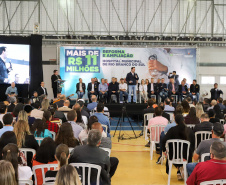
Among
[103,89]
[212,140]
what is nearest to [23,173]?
[212,140]

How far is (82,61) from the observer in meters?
16.9

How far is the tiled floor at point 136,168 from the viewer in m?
5.92

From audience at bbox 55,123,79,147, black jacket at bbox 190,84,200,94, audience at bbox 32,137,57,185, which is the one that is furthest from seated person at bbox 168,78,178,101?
audience at bbox 32,137,57,185

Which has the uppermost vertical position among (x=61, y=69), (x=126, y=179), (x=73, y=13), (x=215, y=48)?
(x=73, y=13)

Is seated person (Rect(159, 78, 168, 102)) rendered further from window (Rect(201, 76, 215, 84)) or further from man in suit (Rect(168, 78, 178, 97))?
window (Rect(201, 76, 215, 84))

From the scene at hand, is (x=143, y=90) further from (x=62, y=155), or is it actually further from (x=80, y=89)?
(x=62, y=155)

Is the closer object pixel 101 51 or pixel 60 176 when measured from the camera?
pixel 60 176

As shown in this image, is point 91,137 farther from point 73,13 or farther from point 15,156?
Result: point 73,13

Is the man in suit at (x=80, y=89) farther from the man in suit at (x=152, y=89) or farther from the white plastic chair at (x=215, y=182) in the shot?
the white plastic chair at (x=215, y=182)

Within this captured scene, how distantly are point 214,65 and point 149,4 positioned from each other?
16.8 feet

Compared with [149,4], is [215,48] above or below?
below

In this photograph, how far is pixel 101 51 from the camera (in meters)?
17.0

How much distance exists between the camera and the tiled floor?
5.92 meters

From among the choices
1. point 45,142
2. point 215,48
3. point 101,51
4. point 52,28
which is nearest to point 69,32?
point 52,28
